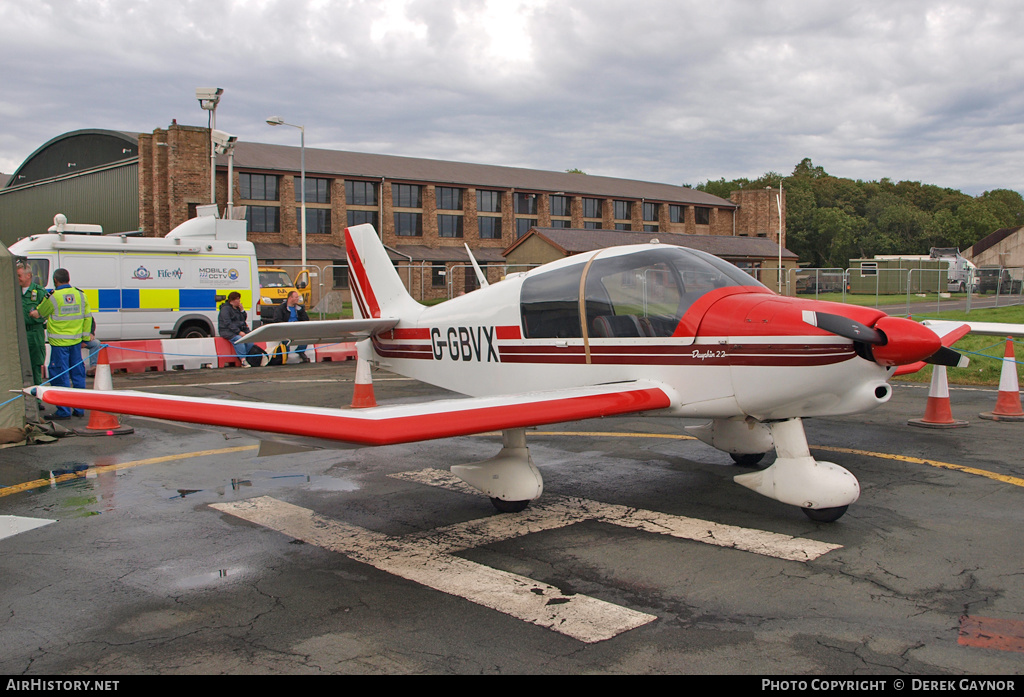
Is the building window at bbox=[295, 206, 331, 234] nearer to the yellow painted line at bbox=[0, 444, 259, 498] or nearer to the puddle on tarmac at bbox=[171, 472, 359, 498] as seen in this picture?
the yellow painted line at bbox=[0, 444, 259, 498]

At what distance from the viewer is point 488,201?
188ft

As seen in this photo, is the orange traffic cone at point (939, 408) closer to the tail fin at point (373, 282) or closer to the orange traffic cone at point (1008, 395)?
the orange traffic cone at point (1008, 395)

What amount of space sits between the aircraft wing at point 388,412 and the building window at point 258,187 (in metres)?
43.6

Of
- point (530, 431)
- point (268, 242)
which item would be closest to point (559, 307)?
point (530, 431)

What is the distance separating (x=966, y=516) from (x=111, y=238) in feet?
54.0

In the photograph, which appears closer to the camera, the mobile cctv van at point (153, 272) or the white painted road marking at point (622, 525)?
the white painted road marking at point (622, 525)

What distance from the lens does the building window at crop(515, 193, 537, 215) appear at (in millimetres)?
58281

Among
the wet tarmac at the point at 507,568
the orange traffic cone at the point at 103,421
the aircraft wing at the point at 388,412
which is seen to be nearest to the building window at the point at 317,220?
the orange traffic cone at the point at 103,421

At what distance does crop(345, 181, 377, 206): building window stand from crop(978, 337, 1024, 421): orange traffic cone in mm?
45836

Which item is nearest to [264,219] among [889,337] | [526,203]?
[526,203]

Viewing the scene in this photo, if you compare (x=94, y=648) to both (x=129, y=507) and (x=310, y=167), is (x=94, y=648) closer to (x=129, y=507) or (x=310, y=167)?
(x=129, y=507)

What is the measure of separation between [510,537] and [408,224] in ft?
165

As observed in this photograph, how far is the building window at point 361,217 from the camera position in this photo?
51031 millimetres

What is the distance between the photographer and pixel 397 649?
3648mm
